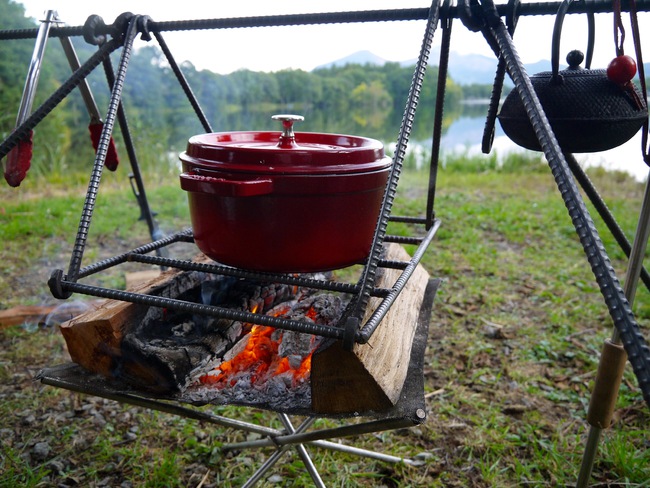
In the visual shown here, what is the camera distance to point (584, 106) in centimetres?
→ 122

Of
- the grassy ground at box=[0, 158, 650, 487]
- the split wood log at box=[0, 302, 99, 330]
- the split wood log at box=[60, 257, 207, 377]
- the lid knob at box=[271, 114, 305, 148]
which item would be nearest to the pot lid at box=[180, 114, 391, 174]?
the lid knob at box=[271, 114, 305, 148]

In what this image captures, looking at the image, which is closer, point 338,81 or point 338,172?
point 338,172

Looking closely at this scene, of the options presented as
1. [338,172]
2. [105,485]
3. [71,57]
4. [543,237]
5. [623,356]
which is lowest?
[105,485]

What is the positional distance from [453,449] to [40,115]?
203 centimetres

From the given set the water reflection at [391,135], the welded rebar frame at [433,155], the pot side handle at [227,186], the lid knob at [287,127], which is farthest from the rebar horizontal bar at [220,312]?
the water reflection at [391,135]

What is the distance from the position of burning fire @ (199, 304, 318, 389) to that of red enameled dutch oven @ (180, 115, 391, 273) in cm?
31

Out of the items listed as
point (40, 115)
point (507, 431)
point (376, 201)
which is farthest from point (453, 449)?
point (40, 115)

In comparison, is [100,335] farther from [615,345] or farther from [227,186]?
[615,345]

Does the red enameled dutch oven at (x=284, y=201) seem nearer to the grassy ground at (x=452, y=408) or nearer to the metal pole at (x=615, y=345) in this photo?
the metal pole at (x=615, y=345)

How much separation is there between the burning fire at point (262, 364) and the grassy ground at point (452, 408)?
68 cm

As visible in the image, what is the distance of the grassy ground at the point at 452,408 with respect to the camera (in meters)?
1.95

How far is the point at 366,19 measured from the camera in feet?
4.83

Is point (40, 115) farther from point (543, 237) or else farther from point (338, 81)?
point (338, 81)

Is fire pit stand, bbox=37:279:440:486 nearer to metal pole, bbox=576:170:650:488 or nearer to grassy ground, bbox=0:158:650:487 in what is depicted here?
grassy ground, bbox=0:158:650:487
